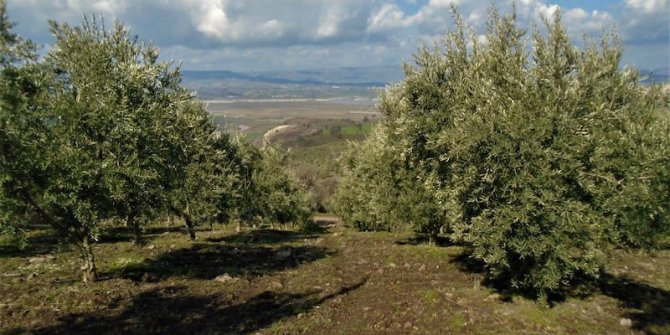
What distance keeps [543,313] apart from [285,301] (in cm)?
1292

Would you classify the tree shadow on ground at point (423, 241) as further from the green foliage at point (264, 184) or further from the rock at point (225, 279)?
the green foliage at point (264, 184)

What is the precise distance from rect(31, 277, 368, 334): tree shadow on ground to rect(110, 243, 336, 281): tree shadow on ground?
11.5 feet

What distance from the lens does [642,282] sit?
85.8 ft

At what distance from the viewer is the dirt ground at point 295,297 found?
1928 cm

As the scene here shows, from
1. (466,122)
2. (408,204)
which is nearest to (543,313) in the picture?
(466,122)

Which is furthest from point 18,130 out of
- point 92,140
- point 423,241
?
point 423,241

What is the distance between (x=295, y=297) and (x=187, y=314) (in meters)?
5.99

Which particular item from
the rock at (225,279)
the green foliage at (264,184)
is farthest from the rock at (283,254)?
the green foliage at (264,184)

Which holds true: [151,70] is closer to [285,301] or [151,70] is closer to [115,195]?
[115,195]

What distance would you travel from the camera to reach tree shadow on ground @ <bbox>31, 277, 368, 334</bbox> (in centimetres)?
1847

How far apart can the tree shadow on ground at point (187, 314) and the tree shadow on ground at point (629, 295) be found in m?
9.53

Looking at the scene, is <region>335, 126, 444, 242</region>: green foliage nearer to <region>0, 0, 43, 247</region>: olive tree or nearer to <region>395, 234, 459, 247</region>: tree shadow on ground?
<region>395, 234, 459, 247</region>: tree shadow on ground

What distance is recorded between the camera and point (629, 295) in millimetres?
23594

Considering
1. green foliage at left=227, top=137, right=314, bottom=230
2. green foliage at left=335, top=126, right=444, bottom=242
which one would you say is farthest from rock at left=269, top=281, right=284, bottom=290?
green foliage at left=227, top=137, right=314, bottom=230
